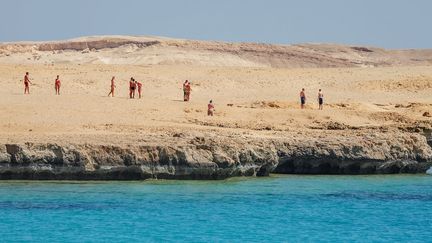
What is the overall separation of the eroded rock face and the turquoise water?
35cm

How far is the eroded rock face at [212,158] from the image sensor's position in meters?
23.7

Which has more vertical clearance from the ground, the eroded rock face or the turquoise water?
the eroded rock face

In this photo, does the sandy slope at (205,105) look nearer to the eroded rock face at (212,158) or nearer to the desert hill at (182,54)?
the eroded rock face at (212,158)

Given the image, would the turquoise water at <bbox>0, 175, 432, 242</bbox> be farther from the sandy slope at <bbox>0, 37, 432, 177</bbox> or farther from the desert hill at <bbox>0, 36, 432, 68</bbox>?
the desert hill at <bbox>0, 36, 432, 68</bbox>

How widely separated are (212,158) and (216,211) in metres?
3.69

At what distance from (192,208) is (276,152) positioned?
5.91 metres

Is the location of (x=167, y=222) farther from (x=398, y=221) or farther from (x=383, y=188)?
(x=383, y=188)

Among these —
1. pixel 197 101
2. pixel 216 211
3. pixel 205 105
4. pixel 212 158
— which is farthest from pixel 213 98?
pixel 216 211

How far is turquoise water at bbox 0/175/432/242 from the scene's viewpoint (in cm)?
1861

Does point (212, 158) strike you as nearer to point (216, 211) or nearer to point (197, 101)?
point (216, 211)

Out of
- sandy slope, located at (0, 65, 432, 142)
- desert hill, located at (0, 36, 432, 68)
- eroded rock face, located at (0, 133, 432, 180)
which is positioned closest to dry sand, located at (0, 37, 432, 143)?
sandy slope, located at (0, 65, 432, 142)

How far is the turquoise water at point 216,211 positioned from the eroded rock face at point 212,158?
13.8 inches

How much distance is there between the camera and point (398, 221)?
2056cm

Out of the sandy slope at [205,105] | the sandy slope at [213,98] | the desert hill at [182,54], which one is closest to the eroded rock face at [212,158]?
the sandy slope at [205,105]
